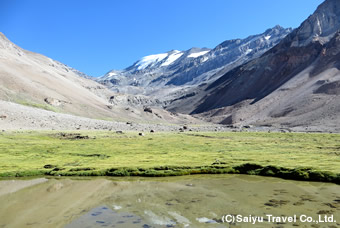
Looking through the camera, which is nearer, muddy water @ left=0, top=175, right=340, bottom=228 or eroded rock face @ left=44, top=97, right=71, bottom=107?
muddy water @ left=0, top=175, right=340, bottom=228

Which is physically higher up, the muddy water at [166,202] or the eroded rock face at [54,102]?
the eroded rock face at [54,102]

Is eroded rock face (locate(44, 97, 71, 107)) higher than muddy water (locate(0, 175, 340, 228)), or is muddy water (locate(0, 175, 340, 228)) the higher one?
eroded rock face (locate(44, 97, 71, 107))

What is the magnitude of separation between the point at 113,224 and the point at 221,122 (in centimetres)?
18609

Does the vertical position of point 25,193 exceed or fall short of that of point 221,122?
it falls short

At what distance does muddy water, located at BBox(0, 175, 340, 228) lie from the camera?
1575cm

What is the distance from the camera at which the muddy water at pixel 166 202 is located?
51.7 ft

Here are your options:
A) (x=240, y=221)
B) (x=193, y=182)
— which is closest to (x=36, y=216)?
(x=240, y=221)

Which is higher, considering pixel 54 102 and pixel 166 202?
pixel 54 102

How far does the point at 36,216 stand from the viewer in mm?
17141

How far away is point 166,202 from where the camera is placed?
19547 millimetres

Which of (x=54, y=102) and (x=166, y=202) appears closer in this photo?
(x=166, y=202)

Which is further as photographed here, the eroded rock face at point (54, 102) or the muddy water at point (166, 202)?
the eroded rock face at point (54, 102)

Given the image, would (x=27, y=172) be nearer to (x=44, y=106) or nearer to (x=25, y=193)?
(x=25, y=193)

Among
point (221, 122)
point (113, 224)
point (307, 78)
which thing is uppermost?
point (307, 78)
